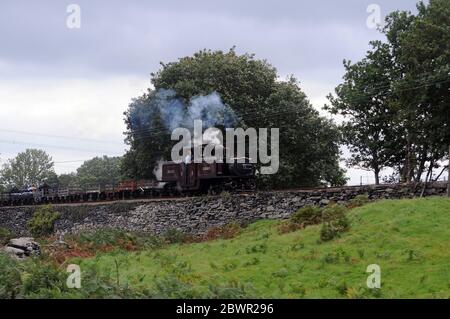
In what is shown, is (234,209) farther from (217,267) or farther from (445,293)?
(445,293)

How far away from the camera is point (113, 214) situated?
1556 inches

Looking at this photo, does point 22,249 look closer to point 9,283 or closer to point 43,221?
point 9,283

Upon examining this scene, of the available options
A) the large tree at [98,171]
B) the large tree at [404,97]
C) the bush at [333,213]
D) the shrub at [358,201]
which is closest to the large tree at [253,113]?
the large tree at [404,97]

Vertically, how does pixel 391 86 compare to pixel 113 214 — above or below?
above

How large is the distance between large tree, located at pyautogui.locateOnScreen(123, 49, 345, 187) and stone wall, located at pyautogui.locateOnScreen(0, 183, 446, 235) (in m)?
7.80

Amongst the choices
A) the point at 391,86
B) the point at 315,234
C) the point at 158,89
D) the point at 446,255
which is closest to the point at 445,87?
the point at 391,86

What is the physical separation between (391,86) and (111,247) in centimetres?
2042

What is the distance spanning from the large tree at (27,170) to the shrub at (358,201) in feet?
310

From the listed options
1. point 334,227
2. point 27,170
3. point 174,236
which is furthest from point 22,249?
point 27,170

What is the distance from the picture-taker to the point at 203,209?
33688 millimetres

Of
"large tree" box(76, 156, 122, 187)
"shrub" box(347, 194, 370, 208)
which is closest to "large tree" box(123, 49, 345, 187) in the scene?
"shrub" box(347, 194, 370, 208)

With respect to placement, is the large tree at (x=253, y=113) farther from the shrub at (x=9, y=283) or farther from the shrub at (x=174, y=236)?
the shrub at (x=9, y=283)

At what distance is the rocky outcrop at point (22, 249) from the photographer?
27.2 m

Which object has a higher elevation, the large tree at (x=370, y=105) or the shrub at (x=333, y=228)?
the large tree at (x=370, y=105)
